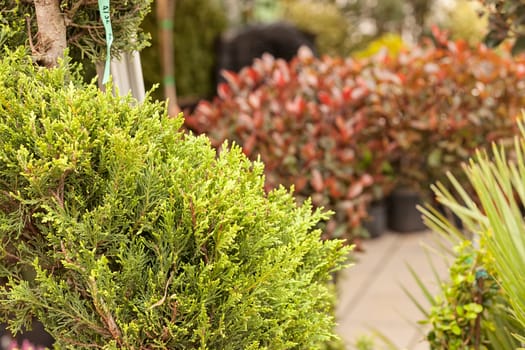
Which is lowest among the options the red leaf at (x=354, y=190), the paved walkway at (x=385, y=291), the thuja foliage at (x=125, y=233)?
the paved walkway at (x=385, y=291)

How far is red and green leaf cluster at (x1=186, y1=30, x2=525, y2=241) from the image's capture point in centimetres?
378

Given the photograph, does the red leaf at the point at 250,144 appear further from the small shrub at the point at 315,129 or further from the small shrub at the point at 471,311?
the small shrub at the point at 471,311

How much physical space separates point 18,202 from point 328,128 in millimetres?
2698

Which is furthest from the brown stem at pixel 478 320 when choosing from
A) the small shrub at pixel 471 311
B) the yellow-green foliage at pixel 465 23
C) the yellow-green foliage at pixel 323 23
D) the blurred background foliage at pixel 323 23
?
the yellow-green foliage at pixel 465 23

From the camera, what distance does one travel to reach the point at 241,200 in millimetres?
1380

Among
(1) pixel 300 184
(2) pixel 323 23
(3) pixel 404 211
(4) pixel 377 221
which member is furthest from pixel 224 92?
(2) pixel 323 23

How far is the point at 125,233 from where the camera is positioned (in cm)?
138

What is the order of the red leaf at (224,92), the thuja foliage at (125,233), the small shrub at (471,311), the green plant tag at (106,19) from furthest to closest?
the red leaf at (224,92)
the small shrub at (471,311)
the green plant tag at (106,19)
the thuja foliage at (125,233)

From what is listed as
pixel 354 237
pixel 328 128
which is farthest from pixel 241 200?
pixel 328 128

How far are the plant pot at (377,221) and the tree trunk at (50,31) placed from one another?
4.22 meters

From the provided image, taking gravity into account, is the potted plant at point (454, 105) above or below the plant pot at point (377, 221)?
above

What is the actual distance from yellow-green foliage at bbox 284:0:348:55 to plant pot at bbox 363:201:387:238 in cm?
505

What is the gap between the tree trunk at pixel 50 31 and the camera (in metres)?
1.51

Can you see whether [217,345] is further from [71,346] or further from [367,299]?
[367,299]
